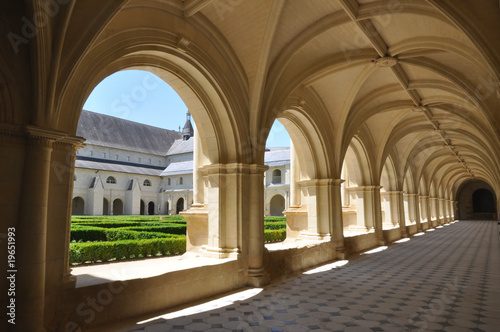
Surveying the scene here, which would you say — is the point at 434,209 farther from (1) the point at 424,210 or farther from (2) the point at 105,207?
(2) the point at 105,207

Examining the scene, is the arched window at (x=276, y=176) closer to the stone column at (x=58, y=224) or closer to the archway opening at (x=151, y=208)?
the archway opening at (x=151, y=208)

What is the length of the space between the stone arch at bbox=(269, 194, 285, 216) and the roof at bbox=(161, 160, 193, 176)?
10.8 metres

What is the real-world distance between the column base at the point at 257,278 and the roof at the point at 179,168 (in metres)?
34.2

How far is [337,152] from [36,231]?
7.91m

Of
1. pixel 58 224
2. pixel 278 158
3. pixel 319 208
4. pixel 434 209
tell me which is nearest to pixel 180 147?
pixel 278 158

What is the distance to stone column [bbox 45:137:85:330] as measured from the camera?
3.67m

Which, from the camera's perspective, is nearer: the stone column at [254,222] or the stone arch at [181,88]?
the stone arch at [181,88]

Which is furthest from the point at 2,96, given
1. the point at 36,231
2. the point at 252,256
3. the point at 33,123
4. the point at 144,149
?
the point at 144,149

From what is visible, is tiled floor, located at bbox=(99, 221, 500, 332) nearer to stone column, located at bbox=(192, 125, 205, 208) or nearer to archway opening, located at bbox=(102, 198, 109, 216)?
stone column, located at bbox=(192, 125, 205, 208)

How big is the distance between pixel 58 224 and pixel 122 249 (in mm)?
4399

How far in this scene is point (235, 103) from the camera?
6.34 metres

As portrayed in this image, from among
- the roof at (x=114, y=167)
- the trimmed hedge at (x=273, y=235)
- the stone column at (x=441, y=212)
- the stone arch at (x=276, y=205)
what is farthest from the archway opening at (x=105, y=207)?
the stone column at (x=441, y=212)

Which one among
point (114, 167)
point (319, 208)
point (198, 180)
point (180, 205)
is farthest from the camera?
point (180, 205)

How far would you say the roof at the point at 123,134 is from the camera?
37438 mm
